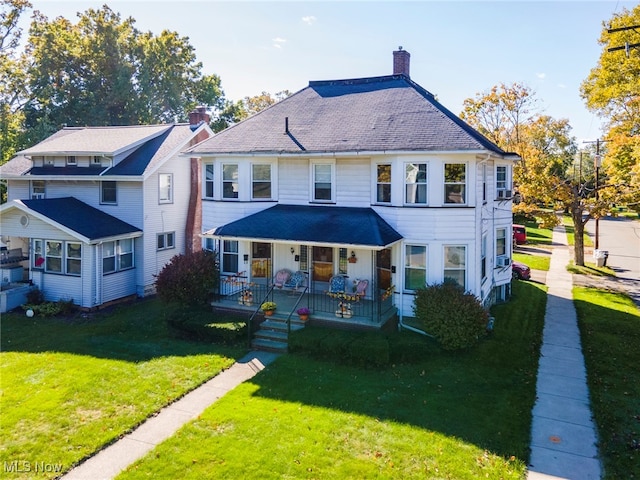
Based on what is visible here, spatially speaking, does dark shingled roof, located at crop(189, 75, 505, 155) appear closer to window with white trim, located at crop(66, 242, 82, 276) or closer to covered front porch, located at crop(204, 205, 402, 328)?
covered front porch, located at crop(204, 205, 402, 328)

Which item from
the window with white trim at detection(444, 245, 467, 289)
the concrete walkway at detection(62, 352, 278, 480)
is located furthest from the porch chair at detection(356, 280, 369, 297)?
the concrete walkway at detection(62, 352, 278, 480)

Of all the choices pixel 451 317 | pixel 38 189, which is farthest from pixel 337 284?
pixel 38 189

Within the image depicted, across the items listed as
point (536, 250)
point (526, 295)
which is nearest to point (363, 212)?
point (526, 295)

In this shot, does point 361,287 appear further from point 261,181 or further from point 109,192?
point 109,192

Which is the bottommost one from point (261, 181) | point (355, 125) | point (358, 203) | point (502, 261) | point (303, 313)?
point (303, 313)

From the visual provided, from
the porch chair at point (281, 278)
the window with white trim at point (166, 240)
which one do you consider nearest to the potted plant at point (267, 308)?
the porch chair at point (281, 278)

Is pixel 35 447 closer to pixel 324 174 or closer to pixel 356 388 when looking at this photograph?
pixel 356 388

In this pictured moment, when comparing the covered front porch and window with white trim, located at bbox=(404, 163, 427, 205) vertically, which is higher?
window with white trim, located at bbox=(404, 163, 427, 205)
